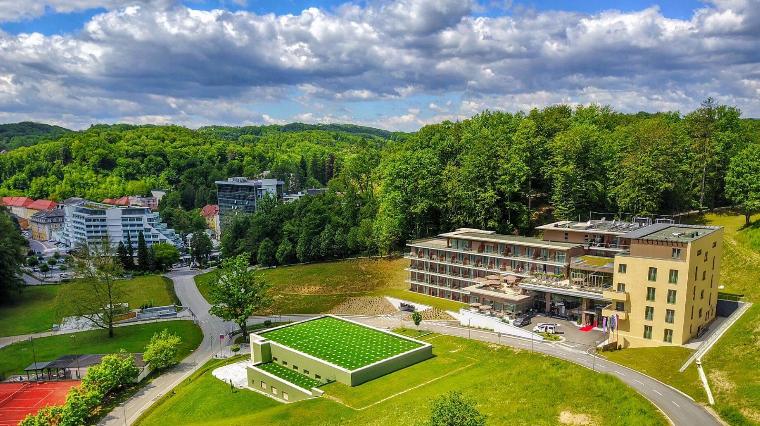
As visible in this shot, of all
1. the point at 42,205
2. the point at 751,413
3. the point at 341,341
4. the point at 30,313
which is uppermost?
the point at 751,413

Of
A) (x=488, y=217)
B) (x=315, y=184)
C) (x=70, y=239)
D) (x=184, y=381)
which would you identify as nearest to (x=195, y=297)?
(x=184, y=381)

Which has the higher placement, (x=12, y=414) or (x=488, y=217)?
(x=488, y=217)

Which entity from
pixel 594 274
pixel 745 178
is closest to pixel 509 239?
pixel 594 274

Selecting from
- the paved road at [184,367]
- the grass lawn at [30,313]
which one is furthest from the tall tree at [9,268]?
the paved road at [184,367]

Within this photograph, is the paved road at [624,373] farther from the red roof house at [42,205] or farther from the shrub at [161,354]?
the red roof house at [42,205]

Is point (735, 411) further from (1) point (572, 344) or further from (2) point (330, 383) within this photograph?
(2) point (330, 383)

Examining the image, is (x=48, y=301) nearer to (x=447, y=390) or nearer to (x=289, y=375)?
(x=289, y=375)
